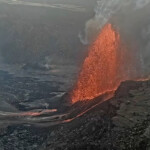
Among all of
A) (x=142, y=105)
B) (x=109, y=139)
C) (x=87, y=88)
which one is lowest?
(x=109, y=139)

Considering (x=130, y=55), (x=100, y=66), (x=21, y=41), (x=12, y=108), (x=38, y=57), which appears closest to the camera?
(x=12, y=108)

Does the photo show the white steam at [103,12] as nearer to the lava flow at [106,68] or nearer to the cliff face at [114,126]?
the lava flow at [106,68]

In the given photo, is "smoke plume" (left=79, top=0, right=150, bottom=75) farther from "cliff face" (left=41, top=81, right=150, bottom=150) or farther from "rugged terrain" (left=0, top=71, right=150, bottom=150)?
"cliff face" (left=41, top=81, right=150, bottom=150)

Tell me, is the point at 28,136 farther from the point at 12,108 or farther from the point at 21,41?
the point at 21,41

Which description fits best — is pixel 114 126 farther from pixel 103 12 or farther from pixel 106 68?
pixel 103 12

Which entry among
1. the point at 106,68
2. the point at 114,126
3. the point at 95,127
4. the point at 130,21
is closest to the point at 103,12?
the point at 130,21

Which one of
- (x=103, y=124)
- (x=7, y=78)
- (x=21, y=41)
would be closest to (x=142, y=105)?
(x=103, y=124)
